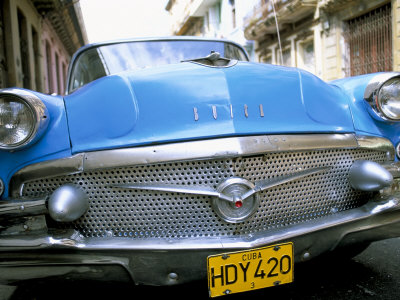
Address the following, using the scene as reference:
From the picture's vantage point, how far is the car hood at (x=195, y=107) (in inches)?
61.1

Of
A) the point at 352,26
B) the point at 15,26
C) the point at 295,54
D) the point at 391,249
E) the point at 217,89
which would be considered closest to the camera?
the point at 217,89

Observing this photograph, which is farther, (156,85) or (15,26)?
(15,26)

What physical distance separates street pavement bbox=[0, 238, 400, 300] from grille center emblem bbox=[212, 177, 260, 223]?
22.9 inches

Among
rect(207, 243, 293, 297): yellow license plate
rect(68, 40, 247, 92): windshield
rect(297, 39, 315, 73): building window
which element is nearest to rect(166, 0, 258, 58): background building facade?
rect(297, 39, 315, 73): building window

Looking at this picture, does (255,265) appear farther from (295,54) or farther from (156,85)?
(295,54)

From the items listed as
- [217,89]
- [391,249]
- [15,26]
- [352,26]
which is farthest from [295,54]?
[217,89]

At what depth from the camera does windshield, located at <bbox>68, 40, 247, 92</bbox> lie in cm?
276

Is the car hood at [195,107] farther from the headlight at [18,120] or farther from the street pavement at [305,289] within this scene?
the street pavement at [305,289]

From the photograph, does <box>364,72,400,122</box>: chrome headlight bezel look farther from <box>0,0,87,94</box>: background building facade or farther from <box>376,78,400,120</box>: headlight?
<box>0,0,87,94</box>: background building facade

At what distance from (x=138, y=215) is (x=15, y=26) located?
8133mm

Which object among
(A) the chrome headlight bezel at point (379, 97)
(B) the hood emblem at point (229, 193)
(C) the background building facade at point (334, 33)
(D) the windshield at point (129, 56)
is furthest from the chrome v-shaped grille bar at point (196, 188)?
(C) the background building facade at point (334, 33)

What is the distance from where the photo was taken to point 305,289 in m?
1.98

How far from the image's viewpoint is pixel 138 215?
1.54m

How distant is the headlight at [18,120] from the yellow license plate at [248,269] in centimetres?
88
